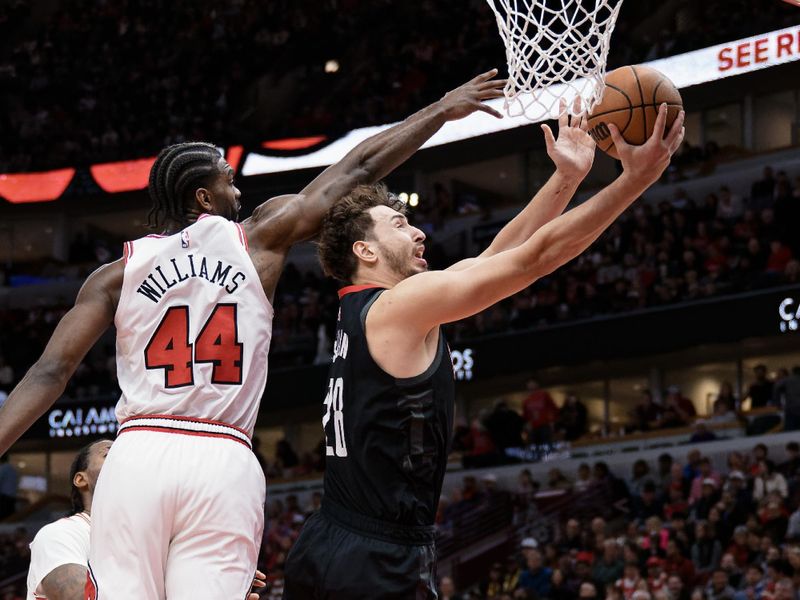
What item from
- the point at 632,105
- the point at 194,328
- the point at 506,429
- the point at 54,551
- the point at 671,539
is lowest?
the point at 671,539

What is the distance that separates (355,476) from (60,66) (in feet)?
97.9

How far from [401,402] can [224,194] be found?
113 centimetres

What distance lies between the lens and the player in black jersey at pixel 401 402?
12.2 feet

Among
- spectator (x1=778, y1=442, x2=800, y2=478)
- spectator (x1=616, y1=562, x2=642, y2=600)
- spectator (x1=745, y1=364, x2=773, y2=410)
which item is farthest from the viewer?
spectator (x1=745, y1=364, x2=773, y2=410)

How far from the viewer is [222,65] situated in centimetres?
3072

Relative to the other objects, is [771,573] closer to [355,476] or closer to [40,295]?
[355,476]

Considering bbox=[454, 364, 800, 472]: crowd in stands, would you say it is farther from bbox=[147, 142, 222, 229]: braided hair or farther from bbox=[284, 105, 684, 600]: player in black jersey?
bbox=[284, 105, 684, 600]: player in black jersey

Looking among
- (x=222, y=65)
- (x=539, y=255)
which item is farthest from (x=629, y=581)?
(x=222, y=65)

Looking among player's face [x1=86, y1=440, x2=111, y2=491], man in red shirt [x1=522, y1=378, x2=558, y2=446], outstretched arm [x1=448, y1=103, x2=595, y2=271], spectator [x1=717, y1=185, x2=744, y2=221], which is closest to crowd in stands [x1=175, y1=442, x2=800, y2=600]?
man in red shirt [x1=522, y1=378, x2=558, y2=446]

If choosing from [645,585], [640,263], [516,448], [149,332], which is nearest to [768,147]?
[640,263]

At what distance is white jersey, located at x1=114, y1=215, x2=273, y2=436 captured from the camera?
13.9 feet

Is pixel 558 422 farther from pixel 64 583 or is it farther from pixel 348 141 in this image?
pixel 64 583

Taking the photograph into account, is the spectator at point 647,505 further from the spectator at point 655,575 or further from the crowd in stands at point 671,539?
the spectator at point 655,575

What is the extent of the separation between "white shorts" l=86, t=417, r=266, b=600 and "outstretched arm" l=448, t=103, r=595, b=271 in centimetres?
98
